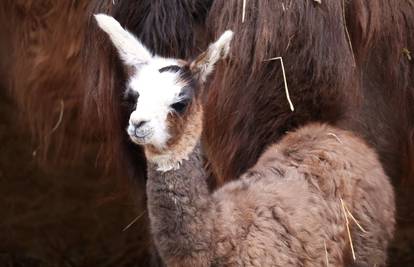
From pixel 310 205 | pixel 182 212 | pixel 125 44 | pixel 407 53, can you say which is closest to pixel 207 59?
pixel 125 44

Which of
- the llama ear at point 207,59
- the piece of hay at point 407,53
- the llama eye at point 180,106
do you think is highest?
the llama ear at point 207,59

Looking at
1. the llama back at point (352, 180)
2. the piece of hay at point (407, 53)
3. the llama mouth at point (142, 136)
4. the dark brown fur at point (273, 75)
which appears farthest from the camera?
the piece of hay at point (407, 53)

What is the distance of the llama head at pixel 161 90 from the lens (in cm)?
255

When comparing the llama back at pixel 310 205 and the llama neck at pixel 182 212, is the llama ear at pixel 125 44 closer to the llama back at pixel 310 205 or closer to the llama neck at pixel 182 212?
the llama neck at pixel 182 212

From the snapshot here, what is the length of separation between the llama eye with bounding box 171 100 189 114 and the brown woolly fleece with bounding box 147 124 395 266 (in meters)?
0.12

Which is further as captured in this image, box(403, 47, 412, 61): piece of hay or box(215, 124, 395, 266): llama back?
box(403, 47, 412, 61): piece of hay

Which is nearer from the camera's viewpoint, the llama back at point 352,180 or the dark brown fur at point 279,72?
the llama back at point 352,180

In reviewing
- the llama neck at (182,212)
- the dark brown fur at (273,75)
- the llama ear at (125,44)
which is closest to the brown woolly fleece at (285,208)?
the llama neck at (182,212)

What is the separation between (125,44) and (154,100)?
25cm

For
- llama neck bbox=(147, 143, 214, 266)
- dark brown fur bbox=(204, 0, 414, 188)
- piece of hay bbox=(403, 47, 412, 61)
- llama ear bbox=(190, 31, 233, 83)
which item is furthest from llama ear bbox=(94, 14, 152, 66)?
piece of hay bbox=(403, 47, 412, 61)

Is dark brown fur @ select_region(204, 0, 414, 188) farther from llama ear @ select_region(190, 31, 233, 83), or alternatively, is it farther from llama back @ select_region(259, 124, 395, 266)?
llama ear @ select_region(190, 31, 233, 83)

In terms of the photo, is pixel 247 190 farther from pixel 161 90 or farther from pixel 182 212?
pixel 161 90

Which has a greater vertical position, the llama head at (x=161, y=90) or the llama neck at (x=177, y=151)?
the llama head at (x=161, y=90)

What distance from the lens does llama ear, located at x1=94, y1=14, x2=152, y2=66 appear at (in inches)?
108
